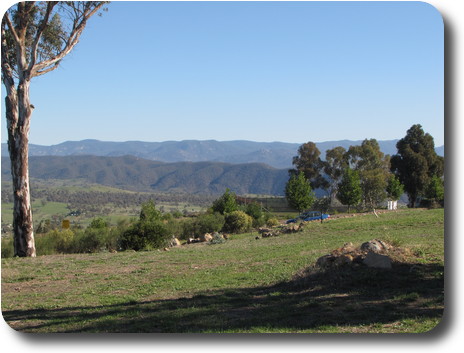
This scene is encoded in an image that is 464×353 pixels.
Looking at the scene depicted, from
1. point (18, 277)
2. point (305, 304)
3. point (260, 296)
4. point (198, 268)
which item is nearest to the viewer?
point (305, 304)

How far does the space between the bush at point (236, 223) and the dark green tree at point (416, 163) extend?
1983 centimetres

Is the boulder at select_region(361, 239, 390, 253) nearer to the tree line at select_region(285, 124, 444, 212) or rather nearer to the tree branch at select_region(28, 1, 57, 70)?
the tree branch at select_region(28, 1, 57, 70)

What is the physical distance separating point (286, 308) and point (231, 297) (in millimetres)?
1361

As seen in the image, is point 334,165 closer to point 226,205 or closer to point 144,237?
point 226,205

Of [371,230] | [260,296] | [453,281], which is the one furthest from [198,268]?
[371,230]

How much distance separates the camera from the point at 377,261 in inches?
365

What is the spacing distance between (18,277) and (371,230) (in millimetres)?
15941

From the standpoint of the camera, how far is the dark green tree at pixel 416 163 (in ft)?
146

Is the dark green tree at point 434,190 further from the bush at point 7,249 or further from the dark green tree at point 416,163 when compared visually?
the bush at point 7,249

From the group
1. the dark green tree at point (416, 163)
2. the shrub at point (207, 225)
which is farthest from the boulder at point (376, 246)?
the dark green tree at point (416, 163)

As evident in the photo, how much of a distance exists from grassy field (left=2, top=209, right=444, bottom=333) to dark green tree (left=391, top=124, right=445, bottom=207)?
3490 centimetres

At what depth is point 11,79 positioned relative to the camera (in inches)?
578

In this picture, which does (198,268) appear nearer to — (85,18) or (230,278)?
(230,278)

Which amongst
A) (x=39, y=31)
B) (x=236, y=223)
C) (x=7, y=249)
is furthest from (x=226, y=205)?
(x=39, y=31)
